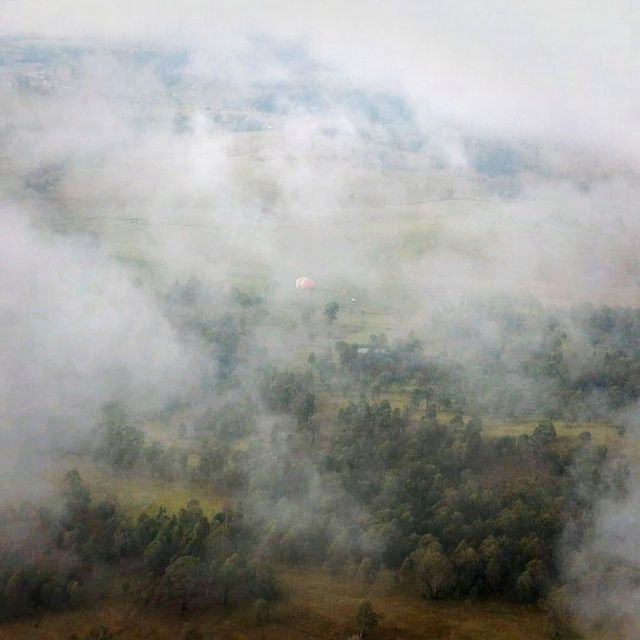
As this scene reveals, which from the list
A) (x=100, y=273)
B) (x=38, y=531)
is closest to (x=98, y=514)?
(x=38, y=531)

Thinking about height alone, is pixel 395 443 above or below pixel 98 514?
above

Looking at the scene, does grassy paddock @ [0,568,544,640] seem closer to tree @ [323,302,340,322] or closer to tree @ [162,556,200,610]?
tree @ [162,556,200,610]

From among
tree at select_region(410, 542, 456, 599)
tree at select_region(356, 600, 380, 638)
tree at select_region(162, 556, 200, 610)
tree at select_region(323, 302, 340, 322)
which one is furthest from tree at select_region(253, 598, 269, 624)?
tree at select_region(323, 302, 340, 322)

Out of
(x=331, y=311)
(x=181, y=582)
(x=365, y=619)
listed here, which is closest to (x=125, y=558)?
(x=181, y=582)

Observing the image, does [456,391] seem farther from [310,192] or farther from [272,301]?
[310,192]

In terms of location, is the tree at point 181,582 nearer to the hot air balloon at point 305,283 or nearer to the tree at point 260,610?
the tree at point 260,610

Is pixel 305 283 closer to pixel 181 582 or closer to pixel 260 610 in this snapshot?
pixel 181 582
